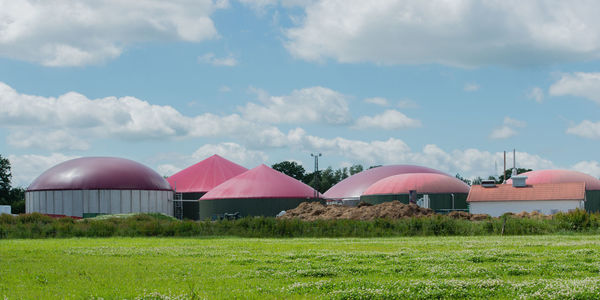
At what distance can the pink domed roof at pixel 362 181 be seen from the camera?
107188 millimetres

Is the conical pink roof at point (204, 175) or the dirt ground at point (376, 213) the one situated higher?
the conical pink roof at point (204, 175)

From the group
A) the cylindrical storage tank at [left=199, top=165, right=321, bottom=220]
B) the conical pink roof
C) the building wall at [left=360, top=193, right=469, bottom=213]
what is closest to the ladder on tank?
the conical pink roof

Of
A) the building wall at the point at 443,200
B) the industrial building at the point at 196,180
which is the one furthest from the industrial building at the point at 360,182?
the industrial building at the point at 196,180

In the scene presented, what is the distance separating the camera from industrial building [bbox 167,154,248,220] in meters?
106

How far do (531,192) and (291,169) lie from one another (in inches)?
3581

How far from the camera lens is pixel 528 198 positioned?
250ft

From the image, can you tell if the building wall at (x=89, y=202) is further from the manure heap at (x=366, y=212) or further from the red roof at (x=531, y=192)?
the red roof at (x=531, y=192)

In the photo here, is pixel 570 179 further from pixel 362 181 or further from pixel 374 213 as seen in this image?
pixel 374 213

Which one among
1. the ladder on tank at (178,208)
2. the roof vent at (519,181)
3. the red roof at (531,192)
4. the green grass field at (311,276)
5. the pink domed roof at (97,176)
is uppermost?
the pink domed roof at (97,176)

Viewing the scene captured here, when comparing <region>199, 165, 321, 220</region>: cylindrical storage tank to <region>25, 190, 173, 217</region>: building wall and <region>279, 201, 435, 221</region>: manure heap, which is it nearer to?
<region>25, 190, 173, 217</region>: building wall

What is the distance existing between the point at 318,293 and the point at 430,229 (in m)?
29.4

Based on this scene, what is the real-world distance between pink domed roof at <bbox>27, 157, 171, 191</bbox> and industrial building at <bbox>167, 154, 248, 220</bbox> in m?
11.2

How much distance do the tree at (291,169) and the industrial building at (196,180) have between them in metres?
43.3

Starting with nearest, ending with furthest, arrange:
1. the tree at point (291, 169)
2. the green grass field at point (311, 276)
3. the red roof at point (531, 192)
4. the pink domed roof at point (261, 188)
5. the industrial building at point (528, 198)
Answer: the green grass field at point (311, 276) < the industrial building at point (528, 198) < the red roof at point (531, 192) < the pink domed roof at point (261, 188) < the tree at point (291, 169)
